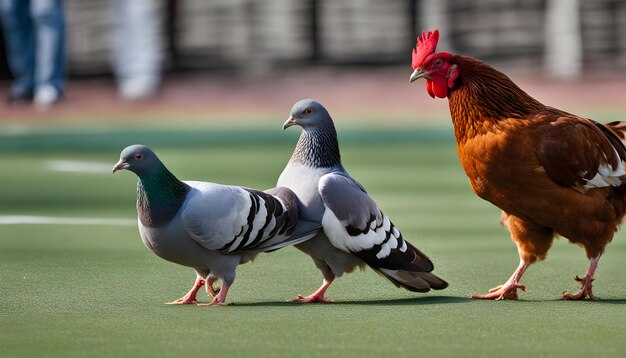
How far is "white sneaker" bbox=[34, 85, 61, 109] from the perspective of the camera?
1833cm

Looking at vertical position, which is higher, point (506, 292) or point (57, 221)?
point (506, 292)

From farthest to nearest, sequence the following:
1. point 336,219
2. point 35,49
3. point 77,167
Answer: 1. point 35,49
2. point 77,167
3. point 336,219

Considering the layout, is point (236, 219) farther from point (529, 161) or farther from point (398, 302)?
point (529, 161)

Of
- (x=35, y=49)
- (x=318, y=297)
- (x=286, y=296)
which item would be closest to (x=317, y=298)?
(x=318, y=297)

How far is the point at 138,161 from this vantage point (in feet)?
19.6

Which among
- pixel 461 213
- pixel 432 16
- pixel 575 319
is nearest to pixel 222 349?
pixel 575 319

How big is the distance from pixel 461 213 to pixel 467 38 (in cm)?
1118

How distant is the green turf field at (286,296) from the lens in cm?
509

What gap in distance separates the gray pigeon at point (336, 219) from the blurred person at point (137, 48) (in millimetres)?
13237

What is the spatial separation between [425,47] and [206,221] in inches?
56.0

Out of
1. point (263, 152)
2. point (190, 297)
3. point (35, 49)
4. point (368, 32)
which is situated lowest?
point (263, 152)

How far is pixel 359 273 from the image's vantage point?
7.07 meters

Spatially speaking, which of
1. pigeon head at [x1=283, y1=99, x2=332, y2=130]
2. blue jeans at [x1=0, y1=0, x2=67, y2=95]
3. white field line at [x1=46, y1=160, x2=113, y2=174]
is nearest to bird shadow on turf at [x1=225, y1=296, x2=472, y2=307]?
pigeon head at [x1=283, y1=99, x2=332, y2=130]

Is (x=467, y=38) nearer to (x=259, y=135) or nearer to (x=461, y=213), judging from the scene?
(x=259, y=135)
